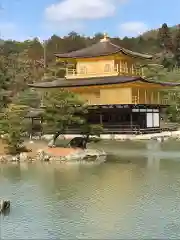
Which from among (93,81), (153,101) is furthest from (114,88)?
(153,101)

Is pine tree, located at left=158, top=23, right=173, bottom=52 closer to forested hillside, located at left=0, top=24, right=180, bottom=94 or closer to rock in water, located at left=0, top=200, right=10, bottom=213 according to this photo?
forested hillside, located at left=0, top=24, right=180, bottom=94

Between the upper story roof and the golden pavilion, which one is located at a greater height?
the upper story roof

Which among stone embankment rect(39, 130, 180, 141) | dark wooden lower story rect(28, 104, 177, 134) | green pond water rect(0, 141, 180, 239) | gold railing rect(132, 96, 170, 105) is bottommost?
green pond water rect(0, 141, 180, 239)

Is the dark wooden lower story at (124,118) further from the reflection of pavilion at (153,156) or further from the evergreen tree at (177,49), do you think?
the evergreen tree at (177,49)

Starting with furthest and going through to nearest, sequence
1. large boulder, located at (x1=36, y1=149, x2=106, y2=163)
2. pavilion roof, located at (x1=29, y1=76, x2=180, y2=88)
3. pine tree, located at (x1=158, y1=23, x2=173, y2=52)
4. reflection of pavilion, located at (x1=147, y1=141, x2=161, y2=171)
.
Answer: pine tree, located at (x1=158, y1=23, x2=173, y2=52)
pavilion roof, located at (x1=29, y1=76, x2=180, y2=88)
large boulder, located at (x1=36, y1=149, x2=106, y2=163)
reflection of pavilion, located at (x1=147, y1=141, x2=161, y2=171)

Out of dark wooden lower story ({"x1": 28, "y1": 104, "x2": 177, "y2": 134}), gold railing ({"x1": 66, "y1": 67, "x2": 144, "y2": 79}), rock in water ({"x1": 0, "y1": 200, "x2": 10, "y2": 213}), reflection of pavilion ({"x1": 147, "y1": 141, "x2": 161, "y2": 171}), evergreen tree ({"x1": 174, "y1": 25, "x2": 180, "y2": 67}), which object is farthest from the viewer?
evergreen tree ({"x1": 174, "y1": 25, "x2": 180, "y2": 67})

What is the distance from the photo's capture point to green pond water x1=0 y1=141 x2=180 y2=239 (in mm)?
10620

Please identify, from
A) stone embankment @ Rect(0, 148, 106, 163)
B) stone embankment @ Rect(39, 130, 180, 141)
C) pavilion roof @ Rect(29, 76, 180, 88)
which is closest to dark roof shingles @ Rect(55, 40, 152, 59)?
pavilion roof @ Rect(29, 76, 180, 88)

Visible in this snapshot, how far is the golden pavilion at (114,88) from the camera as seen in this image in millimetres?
36094

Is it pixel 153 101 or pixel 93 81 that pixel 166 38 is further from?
pixel 93 81

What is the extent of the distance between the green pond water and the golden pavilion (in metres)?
13.6

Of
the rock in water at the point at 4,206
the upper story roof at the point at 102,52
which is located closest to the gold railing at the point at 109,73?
the upper story roof at the point at 102,52

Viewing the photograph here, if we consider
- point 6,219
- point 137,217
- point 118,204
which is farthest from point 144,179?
point 6,219

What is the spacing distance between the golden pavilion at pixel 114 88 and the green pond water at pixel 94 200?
13.6m
